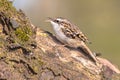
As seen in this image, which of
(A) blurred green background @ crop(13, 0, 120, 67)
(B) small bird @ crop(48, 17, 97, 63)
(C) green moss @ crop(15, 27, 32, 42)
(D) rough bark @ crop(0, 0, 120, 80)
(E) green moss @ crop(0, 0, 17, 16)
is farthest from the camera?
(A) blurred green background @ crop(13, 0, 120, 67)

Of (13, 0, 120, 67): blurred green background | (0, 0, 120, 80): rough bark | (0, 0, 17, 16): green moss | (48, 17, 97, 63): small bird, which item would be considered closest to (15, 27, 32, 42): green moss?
(0, 0, 120, 80): rough bark

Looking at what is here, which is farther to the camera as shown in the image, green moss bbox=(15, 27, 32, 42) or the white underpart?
the white underpart

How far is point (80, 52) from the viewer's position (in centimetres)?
584

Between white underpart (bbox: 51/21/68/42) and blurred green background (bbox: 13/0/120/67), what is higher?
blurred green background (bbox: 13/0/120/67)

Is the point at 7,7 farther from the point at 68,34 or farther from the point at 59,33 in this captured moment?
the point at 68,34

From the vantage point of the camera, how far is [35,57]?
531 centimetres

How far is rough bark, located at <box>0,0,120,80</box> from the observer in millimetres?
5168

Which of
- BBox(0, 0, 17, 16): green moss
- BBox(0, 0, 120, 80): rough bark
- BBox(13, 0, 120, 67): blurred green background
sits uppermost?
BBox(13, 0, 120, 67): blurred green background

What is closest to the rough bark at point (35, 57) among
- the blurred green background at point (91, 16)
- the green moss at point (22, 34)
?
the green moss at point (22, 34)

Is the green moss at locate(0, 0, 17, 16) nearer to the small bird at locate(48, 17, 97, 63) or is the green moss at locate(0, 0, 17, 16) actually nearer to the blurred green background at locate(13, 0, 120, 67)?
the small bird at locate(48, 17, 97, 63)

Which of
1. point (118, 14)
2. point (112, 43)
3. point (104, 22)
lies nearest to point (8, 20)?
point (112, 43)

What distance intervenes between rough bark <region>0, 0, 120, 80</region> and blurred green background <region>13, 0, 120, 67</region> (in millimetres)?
8116

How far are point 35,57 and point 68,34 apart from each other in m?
1.12

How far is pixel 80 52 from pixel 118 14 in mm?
13801
